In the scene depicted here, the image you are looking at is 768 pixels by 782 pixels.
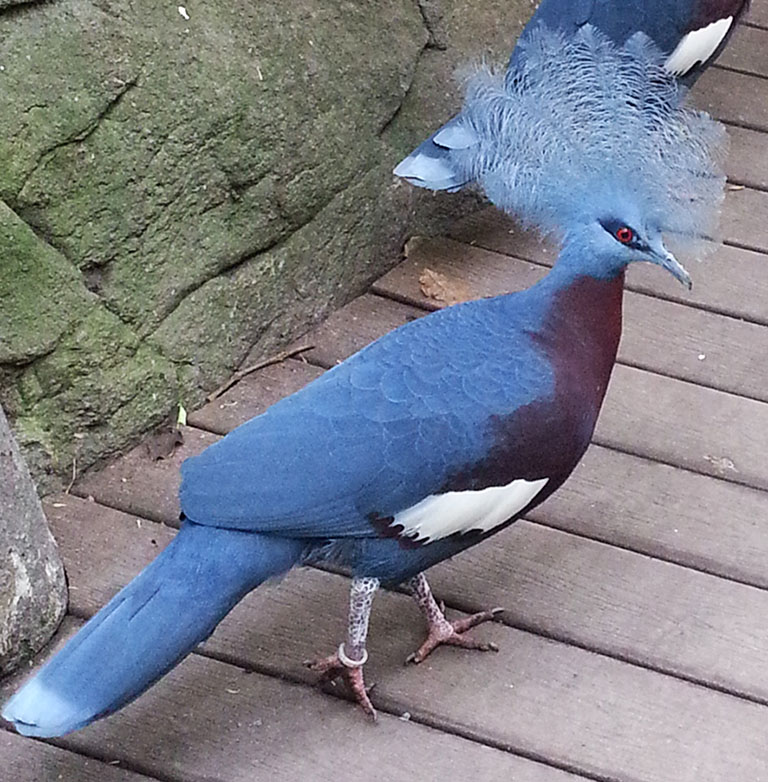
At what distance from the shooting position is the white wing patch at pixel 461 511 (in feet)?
4.49

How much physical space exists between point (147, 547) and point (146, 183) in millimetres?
490

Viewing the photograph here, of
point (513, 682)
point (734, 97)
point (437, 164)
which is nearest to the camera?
point (513, 682)

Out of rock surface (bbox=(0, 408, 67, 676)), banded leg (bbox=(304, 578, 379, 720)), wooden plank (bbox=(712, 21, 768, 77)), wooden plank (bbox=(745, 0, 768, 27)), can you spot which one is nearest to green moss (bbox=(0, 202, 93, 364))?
rock surface (bbox=(0, 408, 67, 676))

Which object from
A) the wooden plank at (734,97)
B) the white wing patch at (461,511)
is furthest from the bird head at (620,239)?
the wooden plank at (734,97)

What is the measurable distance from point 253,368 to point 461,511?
2.19 ft

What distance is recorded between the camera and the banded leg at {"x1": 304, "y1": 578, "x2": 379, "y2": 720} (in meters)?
1.44

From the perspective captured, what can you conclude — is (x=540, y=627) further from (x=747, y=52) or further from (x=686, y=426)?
(x=747, y=52)

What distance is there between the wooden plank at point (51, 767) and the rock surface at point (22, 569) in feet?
0.35

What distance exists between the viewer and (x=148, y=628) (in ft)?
4.19

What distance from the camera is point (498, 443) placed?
4.50 feet

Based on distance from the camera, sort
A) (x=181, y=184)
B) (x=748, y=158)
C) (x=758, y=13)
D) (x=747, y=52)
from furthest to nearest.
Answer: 1. (x=758, y=13)
2. (x=747, y=52)
3. (x=748, y=158)
4. (x=181, y=184)

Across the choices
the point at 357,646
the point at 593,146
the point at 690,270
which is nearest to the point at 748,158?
the point at 690,270

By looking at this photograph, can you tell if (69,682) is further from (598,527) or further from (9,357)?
(598,527)

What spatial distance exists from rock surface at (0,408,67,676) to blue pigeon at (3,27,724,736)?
176 millimetres
